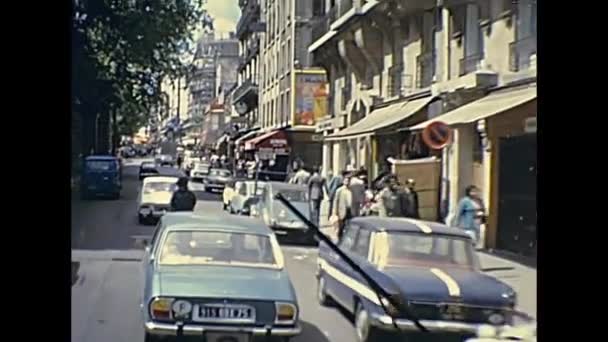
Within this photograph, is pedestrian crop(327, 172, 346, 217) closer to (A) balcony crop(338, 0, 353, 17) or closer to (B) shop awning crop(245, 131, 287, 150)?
(B) shop awning crop(245, 131, 287, 150)

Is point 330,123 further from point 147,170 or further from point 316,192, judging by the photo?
point 147,170

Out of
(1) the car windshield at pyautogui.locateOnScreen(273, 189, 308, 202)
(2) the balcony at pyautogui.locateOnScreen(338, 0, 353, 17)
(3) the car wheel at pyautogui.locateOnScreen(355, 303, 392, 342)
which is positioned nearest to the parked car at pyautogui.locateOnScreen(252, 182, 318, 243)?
(1) the car windshield at pyautogui.locateOnScreen(273, 189, 308, 202)

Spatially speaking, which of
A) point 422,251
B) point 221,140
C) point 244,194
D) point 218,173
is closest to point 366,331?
point 422,251

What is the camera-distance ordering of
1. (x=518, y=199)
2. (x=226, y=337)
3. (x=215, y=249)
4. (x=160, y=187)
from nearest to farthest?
(x=226, y=337) → (x=215, y=249) → (x=518, y=199) → (x=160, y=187)

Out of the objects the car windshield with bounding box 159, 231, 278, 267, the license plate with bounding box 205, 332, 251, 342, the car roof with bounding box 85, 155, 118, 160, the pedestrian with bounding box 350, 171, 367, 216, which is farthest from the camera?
the pedestrian with bounding box 350, 171, 367, 216
